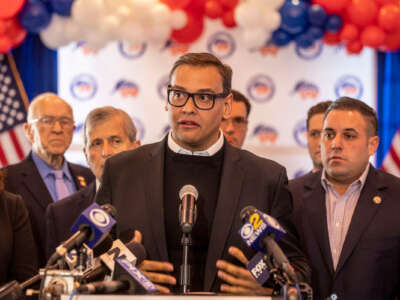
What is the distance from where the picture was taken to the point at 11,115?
761 cm

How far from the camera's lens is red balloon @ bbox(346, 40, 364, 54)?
703cm

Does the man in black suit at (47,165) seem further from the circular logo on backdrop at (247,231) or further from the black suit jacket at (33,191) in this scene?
the circular logo on backdrop at (247,231)

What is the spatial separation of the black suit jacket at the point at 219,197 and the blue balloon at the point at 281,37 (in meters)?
4.47

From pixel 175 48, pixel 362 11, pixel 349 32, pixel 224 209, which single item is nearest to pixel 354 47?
pixel 349 32

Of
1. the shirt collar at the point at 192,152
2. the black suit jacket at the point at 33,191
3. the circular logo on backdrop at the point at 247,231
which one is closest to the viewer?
the circular logo on backdrop at the point at 247,231

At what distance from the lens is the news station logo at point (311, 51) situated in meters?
7.70

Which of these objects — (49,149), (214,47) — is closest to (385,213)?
(49,149)

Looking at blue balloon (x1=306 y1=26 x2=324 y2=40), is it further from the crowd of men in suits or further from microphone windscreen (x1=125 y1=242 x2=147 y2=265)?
microphone windscreen (x1=125 y1=242 x2=147 y2=265)

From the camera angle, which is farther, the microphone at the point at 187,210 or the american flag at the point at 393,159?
the american flag at the point at 393,159

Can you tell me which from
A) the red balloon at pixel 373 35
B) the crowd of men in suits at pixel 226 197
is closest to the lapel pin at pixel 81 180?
the crowd of men in suits at pixel 226 197

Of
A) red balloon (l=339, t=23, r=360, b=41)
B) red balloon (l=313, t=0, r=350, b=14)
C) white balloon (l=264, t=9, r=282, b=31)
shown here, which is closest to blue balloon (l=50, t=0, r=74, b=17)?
white balloon (l=264, t=9, r=282, b=31)

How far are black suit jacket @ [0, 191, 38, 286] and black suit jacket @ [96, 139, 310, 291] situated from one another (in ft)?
2.89

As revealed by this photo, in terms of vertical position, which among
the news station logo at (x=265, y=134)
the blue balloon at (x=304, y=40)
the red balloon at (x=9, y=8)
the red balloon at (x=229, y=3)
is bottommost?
the news station logo at (x=265, y=134)

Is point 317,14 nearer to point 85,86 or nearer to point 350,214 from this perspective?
point 85,86
